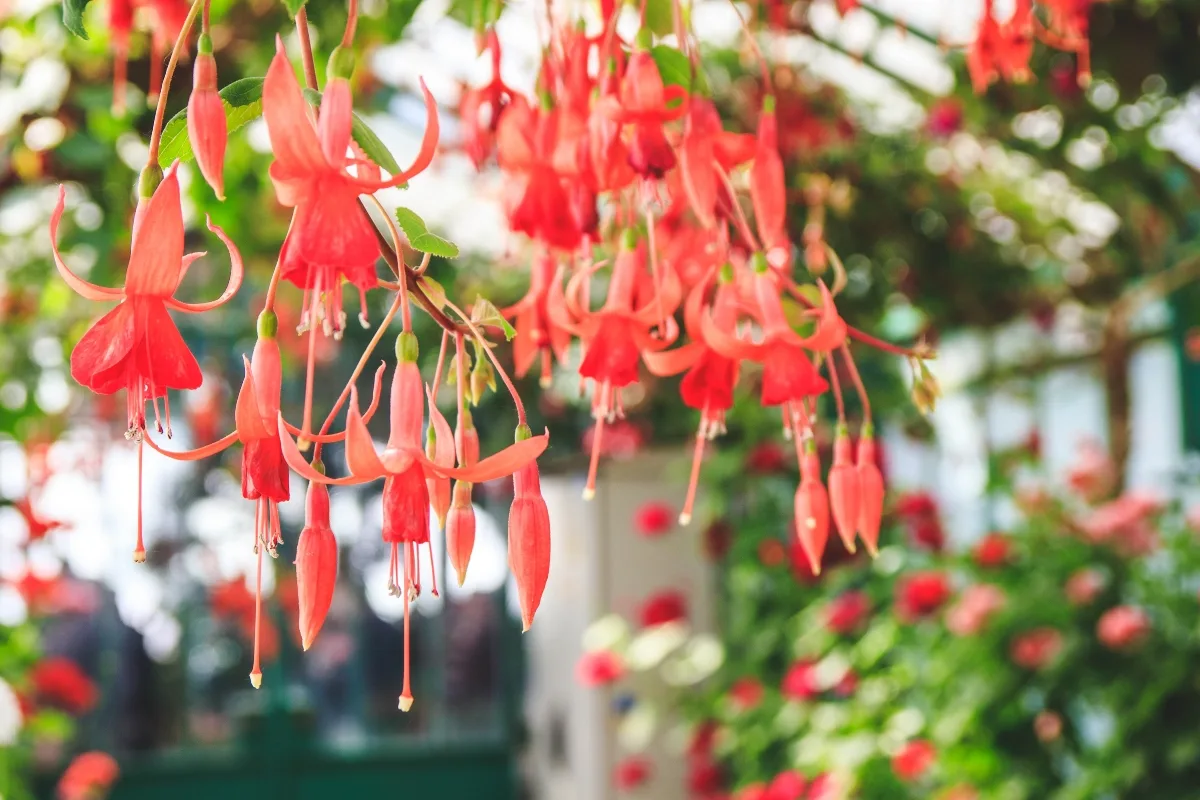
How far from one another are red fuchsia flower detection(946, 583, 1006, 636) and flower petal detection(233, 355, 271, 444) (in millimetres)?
1657

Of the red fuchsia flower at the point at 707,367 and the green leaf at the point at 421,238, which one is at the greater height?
the green leaf at the point at 421,238

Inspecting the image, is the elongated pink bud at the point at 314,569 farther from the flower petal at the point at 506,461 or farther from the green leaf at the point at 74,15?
the green leaf at the point at 74,15

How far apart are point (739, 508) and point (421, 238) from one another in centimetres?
263

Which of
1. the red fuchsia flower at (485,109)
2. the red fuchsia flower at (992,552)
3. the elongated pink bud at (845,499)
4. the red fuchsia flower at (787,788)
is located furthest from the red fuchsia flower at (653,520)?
the elongated pink bud at (845,499)

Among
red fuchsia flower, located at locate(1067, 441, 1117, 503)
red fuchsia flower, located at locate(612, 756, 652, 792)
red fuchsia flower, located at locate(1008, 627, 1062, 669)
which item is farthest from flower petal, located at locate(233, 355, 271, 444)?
red fuchsia flower, located at locate(612, 756, 652, 792)

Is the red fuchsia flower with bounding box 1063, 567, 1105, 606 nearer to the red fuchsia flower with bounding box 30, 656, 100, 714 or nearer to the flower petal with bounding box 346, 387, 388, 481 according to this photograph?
the flower petal with bounding box 346, 387, 388, 481

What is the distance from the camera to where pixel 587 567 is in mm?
3006

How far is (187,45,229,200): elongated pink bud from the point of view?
33 cm

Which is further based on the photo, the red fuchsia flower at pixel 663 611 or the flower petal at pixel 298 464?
the red fuchsia flower at pixel 663 611

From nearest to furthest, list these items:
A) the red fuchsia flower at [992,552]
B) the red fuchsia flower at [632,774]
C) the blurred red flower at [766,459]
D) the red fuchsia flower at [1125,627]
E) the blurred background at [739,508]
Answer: the blurred background at [739,508] → the red fuchsia flower at [1125,627] → the red fuchsia flower at [992,552] → the blurred red flower at [766,459] → the red fuchsia flower at [632,774]

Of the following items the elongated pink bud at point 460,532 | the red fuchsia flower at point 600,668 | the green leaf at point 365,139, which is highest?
the green leaf at point 365,139

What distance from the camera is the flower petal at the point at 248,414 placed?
0.34 metres

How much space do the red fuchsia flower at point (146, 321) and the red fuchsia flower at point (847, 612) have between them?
6.32ft

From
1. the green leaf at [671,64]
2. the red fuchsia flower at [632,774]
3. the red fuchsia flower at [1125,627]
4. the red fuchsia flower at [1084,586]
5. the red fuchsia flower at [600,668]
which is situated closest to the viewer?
the green leaf at [671,64]
